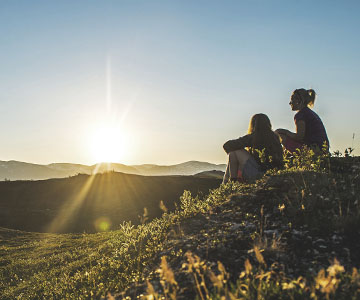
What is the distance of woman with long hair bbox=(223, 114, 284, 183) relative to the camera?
809 cm

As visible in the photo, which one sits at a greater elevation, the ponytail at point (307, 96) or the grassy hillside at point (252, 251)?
the ponytail at point (307, 96)

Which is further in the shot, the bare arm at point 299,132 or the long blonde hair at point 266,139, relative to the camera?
the long blonde hair at point 266,139

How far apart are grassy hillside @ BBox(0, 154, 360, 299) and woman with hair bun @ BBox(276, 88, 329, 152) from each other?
1237mm

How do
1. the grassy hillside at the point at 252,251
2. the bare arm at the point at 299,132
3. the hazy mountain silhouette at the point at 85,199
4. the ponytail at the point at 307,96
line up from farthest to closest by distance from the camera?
the hazy mountain silhouette at the point at 85,199
the ponytail at the point at 307,96
the bare arm at the point at 299,132
the grassy hillside at the point at 252,251

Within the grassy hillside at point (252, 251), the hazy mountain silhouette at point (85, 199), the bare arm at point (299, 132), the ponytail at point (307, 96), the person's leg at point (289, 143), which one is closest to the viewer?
the grassy hillside at point (252, 251)

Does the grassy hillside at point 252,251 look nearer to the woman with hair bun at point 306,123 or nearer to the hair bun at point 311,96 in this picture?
the woman with hair bun at point 306,123

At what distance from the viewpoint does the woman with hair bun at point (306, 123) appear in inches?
316

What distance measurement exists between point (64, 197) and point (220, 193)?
80.4 feet

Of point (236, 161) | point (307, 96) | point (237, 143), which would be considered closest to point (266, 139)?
point (237, 143)

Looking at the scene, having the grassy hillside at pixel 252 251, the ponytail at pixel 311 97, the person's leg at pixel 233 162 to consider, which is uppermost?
the ponytail at pixel 311 97

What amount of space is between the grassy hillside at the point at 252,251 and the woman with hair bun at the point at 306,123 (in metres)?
1.24

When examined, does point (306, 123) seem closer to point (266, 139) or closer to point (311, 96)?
point (311, 96)

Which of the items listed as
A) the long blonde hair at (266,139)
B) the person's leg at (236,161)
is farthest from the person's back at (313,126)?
the person's leg at (236,161)

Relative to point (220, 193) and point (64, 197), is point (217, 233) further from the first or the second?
point (64, 197)
